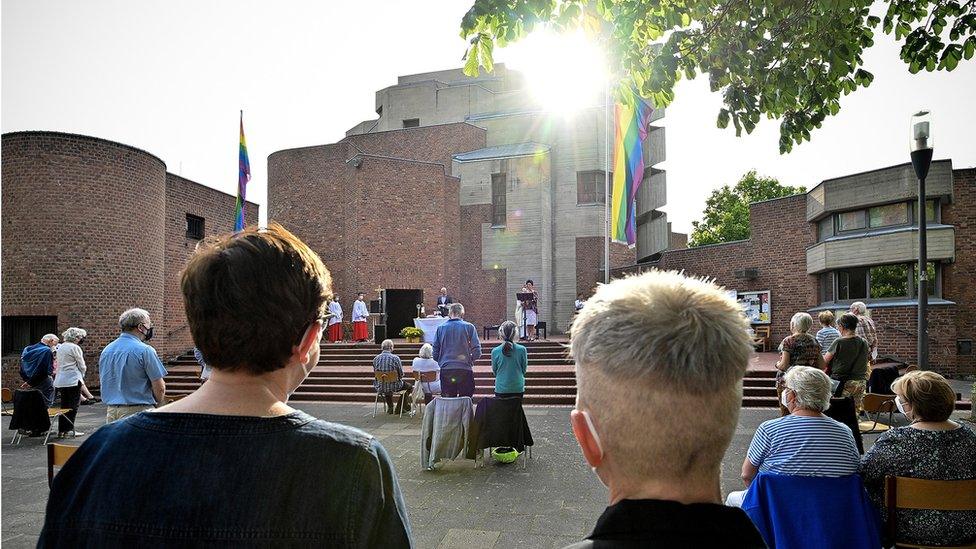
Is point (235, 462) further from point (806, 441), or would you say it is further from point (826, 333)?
point (826, 333)

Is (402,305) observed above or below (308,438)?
below

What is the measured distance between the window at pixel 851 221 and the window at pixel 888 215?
0.22 metres

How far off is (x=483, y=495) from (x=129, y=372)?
345 cm

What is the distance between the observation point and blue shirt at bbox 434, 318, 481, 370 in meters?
6.87

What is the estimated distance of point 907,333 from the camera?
14781mm

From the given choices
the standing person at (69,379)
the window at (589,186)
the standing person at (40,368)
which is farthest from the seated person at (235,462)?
the window at (589,186)

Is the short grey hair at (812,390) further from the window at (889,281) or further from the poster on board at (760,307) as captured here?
the poster on board at (760,307)

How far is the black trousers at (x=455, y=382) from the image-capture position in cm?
680

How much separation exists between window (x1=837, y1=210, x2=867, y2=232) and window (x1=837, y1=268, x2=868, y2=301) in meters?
1.28

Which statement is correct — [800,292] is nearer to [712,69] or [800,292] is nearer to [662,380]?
[712,69]

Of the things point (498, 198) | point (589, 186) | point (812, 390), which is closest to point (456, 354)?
point (812, 390)

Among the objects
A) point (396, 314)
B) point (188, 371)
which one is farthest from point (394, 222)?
point (188, 371)

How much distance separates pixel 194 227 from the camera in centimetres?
2011

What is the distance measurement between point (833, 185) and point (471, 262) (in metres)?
15.9
